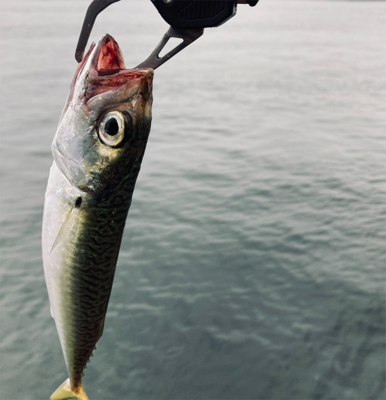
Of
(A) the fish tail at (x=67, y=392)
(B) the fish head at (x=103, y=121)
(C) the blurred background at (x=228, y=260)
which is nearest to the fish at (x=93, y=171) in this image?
(B) the fish head at (x=103, y=121)

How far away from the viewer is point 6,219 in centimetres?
936

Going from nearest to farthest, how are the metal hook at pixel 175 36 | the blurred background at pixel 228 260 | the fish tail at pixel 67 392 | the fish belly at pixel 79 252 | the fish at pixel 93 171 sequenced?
the metal hook at pixel 175 36 < the fish at pixel 93 171 < the fish belly at pixel 79 252 < the fish tail at pixel 67 392 < the blurred background at pixel 228 260

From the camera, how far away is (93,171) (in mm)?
2502

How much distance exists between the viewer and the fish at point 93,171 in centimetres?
236

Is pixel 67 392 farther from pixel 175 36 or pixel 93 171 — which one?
pixel 175 36

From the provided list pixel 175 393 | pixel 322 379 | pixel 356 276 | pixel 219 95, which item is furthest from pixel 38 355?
pixel 219 95

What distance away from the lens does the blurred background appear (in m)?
5.99

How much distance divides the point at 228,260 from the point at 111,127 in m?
6.03

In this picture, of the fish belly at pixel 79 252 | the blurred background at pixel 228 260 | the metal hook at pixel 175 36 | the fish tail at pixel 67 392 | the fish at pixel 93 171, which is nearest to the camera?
the metal hook at pixel 175 36

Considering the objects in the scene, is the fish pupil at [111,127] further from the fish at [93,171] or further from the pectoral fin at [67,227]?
the pectoral fin at [67,227]

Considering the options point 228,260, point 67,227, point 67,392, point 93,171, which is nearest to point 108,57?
point 93,171

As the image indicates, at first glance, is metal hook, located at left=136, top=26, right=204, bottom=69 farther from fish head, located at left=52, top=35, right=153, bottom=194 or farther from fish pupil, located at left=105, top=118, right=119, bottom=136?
fish pupil, located at left=105, top=118, right=119, bottom=136

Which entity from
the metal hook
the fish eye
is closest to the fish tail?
the fish eye

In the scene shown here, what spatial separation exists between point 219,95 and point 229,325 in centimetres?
1530
